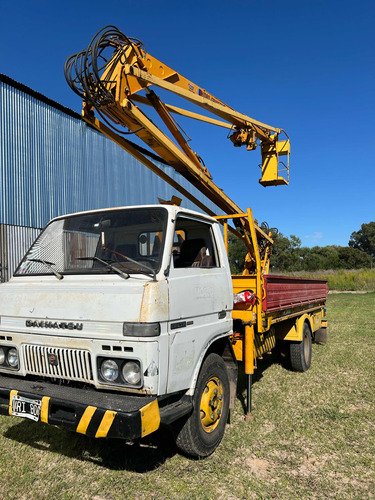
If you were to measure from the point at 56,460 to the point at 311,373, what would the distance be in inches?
180

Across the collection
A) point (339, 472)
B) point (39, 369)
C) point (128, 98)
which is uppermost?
point (128, 98)

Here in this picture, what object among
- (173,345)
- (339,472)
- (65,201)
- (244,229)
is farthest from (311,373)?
(65,201)

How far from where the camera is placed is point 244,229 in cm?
695

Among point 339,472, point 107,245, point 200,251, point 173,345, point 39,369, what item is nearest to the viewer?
point 173,345

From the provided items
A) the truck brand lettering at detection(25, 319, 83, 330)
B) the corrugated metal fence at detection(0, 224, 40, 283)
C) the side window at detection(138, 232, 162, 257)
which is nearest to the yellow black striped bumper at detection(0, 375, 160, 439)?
the truck brand lettering at detection(25, 319, 83, 330)

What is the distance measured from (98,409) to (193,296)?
1261mm

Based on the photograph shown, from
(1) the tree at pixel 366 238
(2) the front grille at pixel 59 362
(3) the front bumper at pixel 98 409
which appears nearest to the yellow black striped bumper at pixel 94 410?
(3) the front bumper at pixel 98 409

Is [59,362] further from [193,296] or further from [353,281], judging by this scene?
[353,281]

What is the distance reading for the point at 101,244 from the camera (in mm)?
4031

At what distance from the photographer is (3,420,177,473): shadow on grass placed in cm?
362

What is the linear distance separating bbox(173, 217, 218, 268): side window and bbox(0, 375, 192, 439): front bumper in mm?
1428

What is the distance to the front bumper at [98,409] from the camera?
264 cm

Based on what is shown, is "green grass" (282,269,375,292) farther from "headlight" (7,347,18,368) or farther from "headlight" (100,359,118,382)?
"headlight" (100,359,118,382)

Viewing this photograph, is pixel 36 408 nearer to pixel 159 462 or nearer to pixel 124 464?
pixel 124 464
